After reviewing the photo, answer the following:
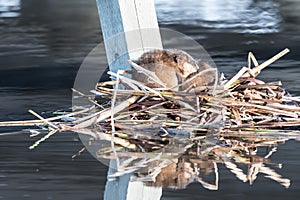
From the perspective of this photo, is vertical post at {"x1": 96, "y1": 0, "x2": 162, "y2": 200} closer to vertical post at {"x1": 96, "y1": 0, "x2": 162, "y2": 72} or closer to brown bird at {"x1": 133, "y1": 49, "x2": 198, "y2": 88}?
vertical post at {"x1": 96, "y1": 0, "x2": 162, "y2": 72}

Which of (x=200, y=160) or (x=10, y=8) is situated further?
(x=10, y=8)

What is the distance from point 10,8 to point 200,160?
8851 millimetres

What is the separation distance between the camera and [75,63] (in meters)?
8.13

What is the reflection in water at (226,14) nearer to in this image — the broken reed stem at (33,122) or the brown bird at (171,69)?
the brown bird at (171,69)

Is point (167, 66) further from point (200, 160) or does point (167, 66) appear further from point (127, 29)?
point (200, 160)

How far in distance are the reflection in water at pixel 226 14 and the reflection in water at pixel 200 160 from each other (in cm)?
537

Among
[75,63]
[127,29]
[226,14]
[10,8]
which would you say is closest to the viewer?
[127,29]

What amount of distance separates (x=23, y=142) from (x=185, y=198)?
4.89 ft

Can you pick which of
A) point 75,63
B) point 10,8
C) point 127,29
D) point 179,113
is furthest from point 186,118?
point 10,8

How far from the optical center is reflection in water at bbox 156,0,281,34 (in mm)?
10414

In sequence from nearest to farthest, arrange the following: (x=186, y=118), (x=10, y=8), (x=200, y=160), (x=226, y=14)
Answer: (x=200, y=160) → (x=186, y=118) → (x=226, y=14) → (x=10, y=8)

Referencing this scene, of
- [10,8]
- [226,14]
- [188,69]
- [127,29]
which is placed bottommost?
[226,14]

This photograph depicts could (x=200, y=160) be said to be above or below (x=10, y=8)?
above

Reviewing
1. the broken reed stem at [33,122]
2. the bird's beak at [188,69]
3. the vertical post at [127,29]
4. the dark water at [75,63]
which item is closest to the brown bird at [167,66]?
the bird's beak at [188,69]
